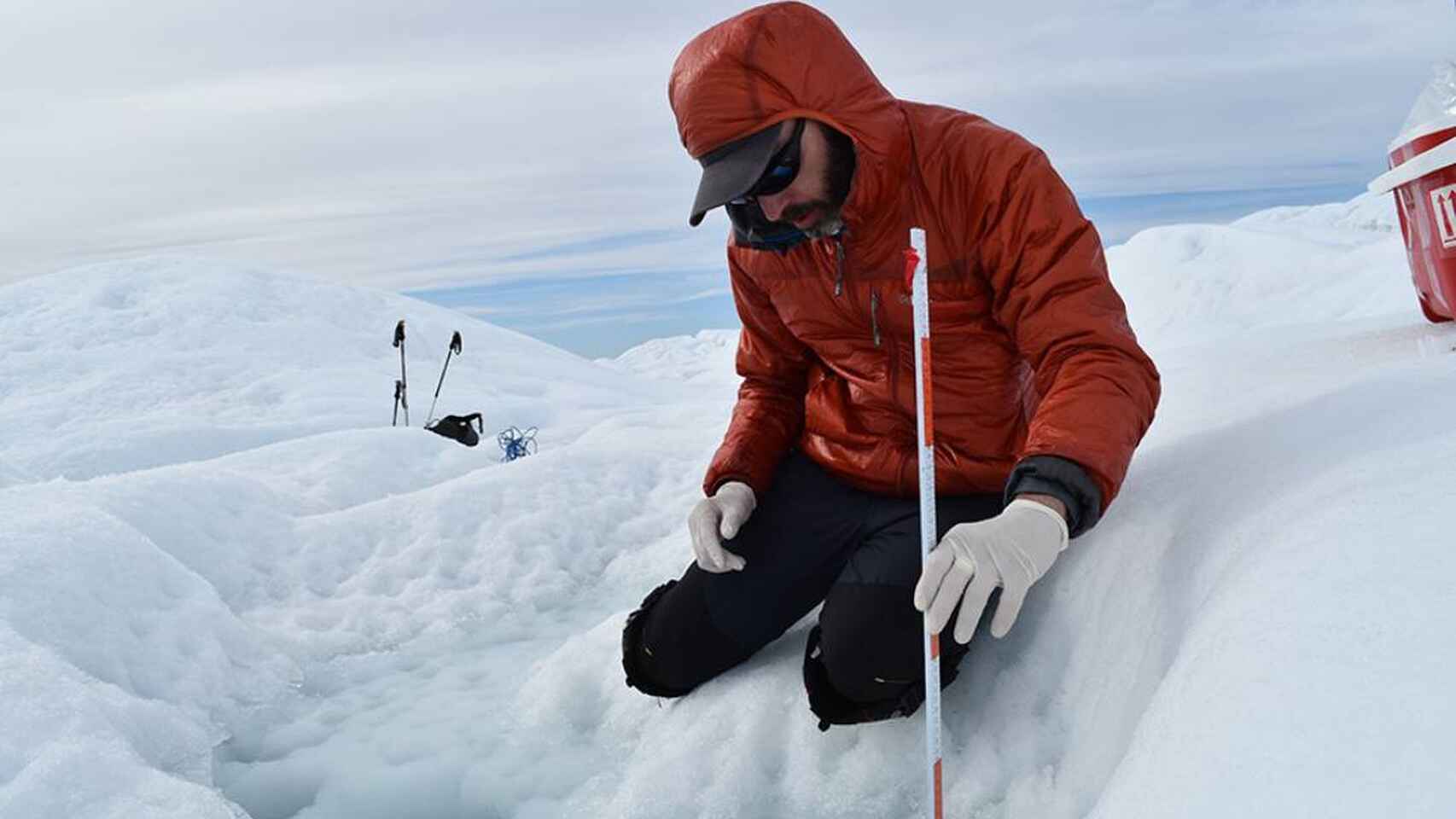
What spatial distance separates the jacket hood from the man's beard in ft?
0.06

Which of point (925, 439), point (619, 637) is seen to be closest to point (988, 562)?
point (925, 439)

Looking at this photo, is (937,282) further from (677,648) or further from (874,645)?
(677,648)

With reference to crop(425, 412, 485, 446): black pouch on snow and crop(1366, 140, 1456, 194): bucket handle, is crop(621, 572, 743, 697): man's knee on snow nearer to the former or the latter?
crop(1366, 140, 1456, 194): bucket handle

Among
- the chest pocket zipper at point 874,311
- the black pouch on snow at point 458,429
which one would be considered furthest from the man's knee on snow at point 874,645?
the black pouch on snow at point 458,429

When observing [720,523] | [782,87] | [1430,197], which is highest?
[782,87]

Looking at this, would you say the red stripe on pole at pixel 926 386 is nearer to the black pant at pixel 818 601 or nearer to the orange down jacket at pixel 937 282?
A: the orange down jacket at pixel 937 282

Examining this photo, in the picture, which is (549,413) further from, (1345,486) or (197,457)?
(1345,486)

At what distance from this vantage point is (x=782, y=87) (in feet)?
5.67

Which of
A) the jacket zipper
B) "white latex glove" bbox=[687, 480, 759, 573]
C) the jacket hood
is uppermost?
the jacket hood

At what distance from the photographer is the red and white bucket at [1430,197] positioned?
8.04 feet

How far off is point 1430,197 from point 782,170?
1.80 metres

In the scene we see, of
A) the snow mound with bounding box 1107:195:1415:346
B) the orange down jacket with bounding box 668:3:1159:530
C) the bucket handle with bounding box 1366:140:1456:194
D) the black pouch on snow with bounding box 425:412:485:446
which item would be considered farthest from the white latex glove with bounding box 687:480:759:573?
the black pouch on snow with bounding box 425:412:485:446

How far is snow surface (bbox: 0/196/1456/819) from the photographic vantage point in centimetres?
109

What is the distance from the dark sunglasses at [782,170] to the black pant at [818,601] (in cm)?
71
